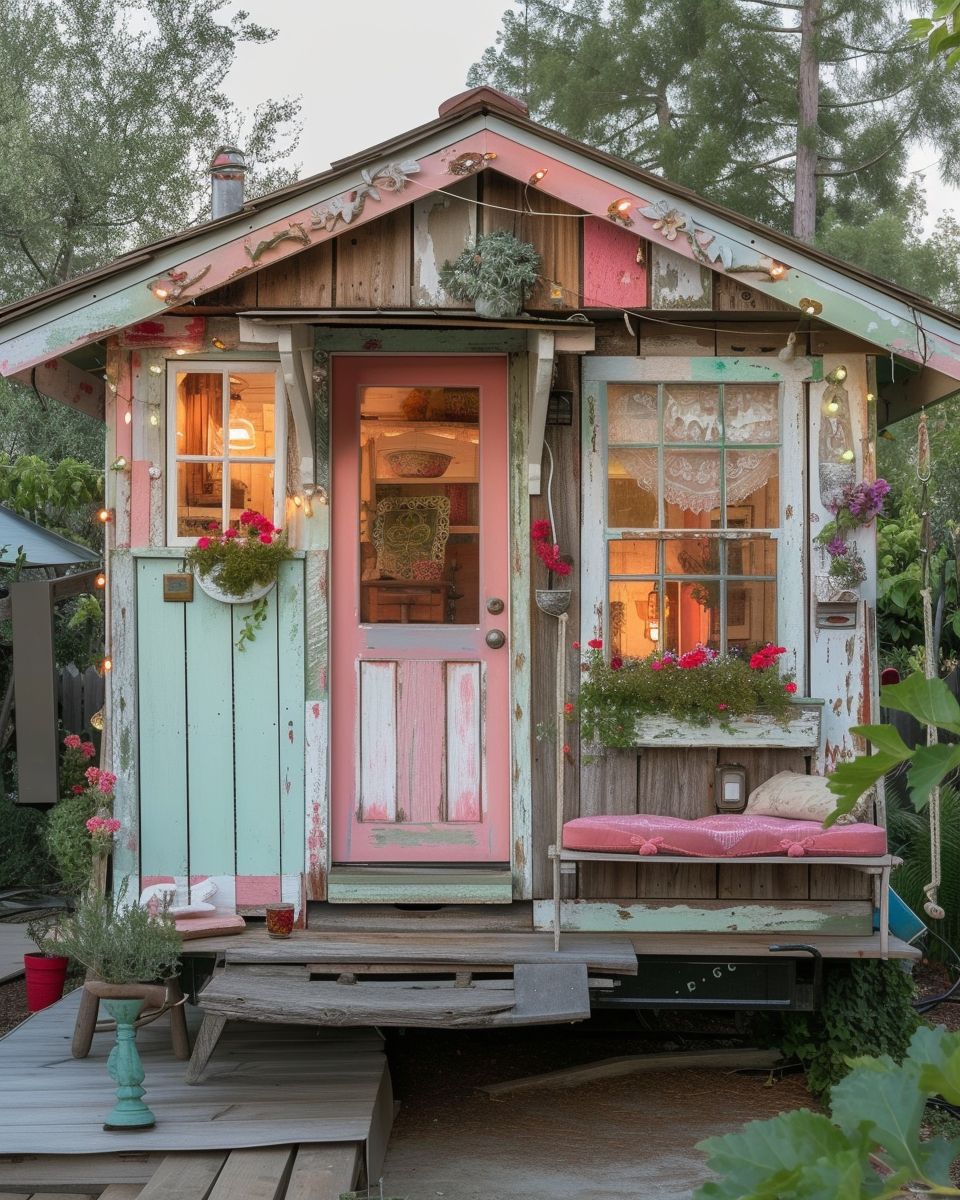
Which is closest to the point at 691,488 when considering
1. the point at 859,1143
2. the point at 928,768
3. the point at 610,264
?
the point at 610,264

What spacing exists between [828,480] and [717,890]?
1.66 metres

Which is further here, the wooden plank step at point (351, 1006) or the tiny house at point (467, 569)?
the tiny house at point (467, 569)

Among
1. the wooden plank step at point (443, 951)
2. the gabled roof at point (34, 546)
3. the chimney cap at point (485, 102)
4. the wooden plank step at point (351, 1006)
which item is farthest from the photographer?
the gabled roof at point (34, 546)

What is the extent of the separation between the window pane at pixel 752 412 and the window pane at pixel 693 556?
1.41 ft

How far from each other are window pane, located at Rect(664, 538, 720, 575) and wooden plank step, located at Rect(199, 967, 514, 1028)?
181cm

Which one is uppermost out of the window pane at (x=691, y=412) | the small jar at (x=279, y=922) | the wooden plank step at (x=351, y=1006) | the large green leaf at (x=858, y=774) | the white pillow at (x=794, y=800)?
the window pane at (x=691, y=412)

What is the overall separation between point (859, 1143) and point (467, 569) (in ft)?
16.2

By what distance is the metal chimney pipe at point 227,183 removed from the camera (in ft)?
19.6

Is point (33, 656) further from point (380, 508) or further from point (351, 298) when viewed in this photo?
point (351, 298)

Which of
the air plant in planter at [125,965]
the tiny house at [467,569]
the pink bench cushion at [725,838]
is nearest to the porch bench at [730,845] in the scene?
the pink bench cushion at [725,838]

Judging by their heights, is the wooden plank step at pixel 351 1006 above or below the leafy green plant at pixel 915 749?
below

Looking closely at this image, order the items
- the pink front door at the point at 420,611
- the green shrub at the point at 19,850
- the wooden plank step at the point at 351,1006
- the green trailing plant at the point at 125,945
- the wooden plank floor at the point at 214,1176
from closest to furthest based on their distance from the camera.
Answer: the wooden plank floor at the point at 214,1176 → the wooden plank step at the point at 351,1006 → the green trailing plant at the point at 125,945 → the pink front door at the point at 420,611 → the green shrub at the point at 19,850

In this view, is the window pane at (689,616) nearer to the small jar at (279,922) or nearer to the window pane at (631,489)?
the window pane at (631,489)

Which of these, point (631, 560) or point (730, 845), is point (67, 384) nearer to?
point (631, 560)
